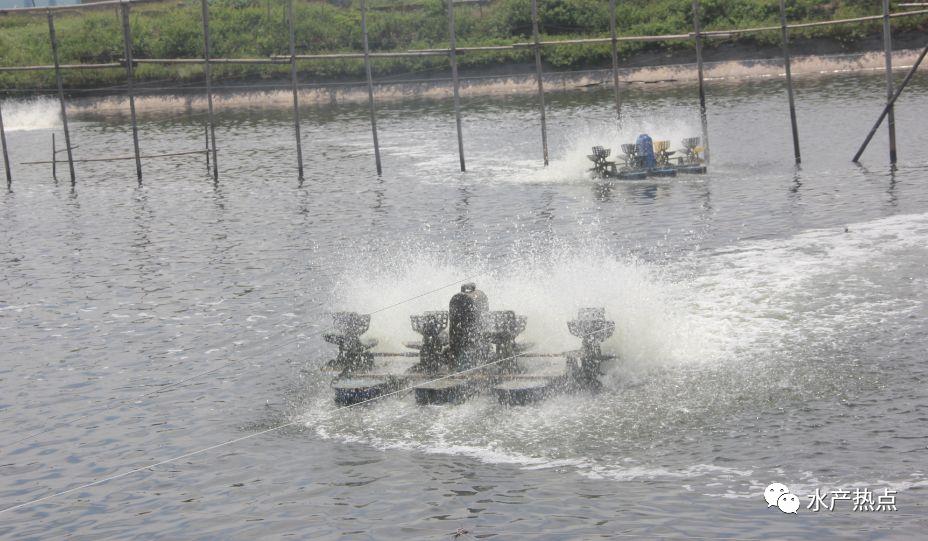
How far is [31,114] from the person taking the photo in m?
81.2

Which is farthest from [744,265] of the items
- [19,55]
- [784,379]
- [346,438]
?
[19,55]

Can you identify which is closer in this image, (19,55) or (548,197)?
(548,197)

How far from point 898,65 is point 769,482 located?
202 ft

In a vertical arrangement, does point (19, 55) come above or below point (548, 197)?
above

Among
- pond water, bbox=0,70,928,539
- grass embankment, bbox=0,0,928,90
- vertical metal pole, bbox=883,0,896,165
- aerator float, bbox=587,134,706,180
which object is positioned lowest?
pond water, bbox=0,70,928,539

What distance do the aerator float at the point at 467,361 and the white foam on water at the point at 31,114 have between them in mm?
66024

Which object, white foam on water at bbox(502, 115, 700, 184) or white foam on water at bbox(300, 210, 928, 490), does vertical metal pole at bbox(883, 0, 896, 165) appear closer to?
white foam on water at bbox(300, 210, 928, 490)

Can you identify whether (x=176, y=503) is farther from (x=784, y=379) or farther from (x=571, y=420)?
(x=784, y=379)

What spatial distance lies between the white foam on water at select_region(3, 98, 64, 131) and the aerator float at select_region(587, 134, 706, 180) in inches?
1967

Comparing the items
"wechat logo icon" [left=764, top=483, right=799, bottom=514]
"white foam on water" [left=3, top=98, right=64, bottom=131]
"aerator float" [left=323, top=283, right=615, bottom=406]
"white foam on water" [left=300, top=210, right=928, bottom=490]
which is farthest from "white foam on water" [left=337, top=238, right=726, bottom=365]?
"white foam on water" [left=3, top=98, right=64, bottom=131]

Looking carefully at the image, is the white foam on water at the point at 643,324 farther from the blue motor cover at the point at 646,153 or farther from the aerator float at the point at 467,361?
the blue motor cover at the point at 646,153

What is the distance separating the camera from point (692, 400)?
15.5 m

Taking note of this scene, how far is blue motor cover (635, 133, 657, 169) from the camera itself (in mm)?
38281

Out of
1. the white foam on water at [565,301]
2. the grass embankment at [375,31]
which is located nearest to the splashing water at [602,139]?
the white foam on water at [565,301]
